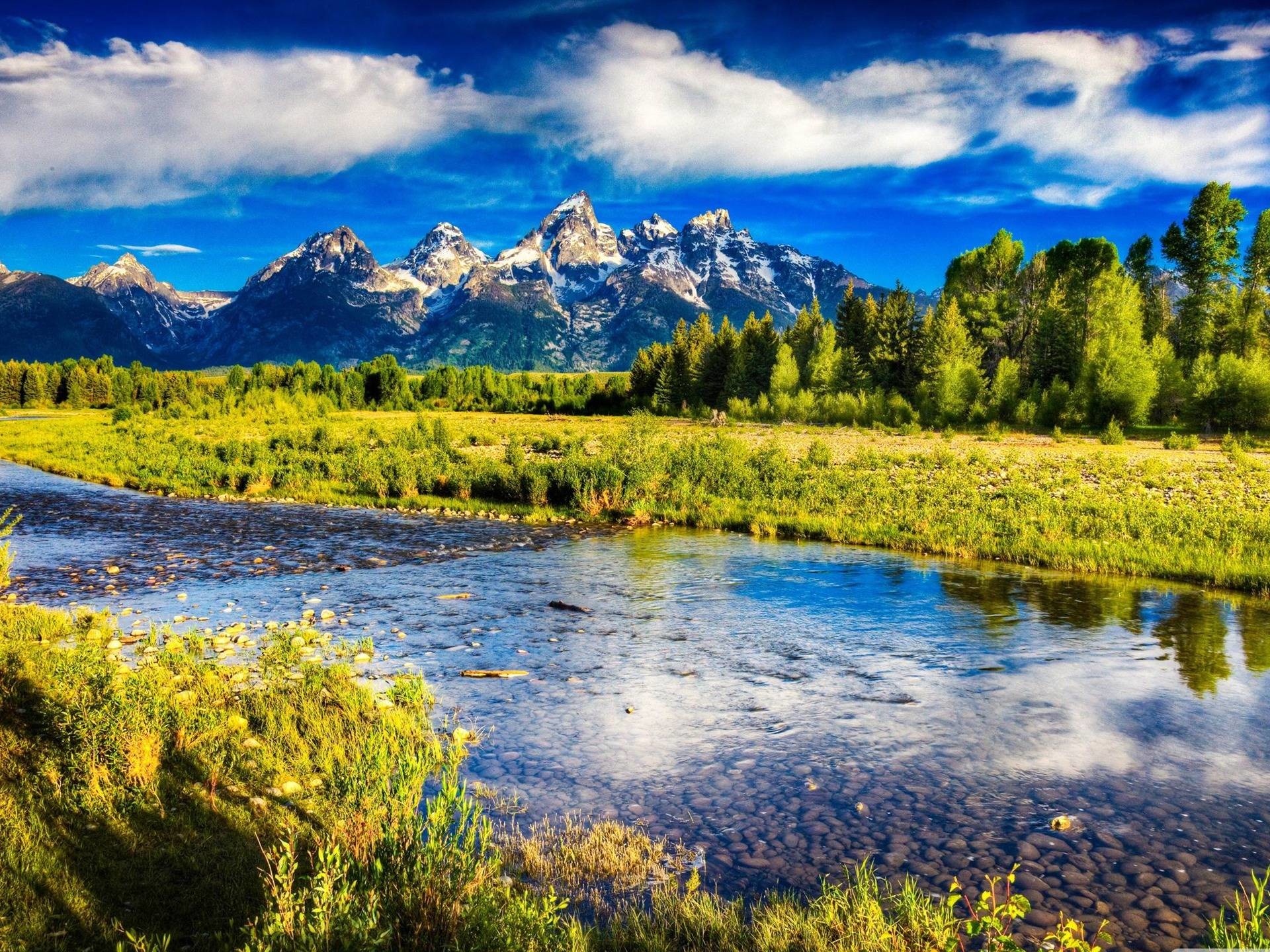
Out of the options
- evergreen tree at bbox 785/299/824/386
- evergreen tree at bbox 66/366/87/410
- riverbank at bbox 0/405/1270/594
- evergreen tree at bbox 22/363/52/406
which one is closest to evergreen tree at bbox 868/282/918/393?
evergreen tree at bbox 785/299/824/386

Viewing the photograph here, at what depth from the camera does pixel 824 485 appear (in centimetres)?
3145

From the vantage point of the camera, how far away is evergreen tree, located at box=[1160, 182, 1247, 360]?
2749 inches

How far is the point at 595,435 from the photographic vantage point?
5925 cm

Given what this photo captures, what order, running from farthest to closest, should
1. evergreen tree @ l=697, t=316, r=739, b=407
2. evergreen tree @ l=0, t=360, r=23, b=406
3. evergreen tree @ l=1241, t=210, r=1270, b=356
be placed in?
evergreen tree @ l=0, t=360, r=23, b=406 → evergreen tree @ l=697, t=316, r=739, b=407 → evergreen tree @ l=1241, t=210, r=1270, b=356

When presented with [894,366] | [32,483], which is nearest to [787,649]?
[32,483]

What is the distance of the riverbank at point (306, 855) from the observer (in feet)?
15.4

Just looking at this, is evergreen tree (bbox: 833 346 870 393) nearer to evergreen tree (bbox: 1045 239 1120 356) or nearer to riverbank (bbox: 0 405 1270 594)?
evergreen tree (bbox: 1045 239 1120 356)

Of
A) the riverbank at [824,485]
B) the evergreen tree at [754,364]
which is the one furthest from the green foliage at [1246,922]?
the evergreen tree at [754,364]

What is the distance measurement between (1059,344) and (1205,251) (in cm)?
1676

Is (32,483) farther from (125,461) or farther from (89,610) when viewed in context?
(89,610)

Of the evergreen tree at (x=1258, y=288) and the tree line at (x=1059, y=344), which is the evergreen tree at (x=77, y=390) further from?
the evergreen tree at (x=1258, y=288)

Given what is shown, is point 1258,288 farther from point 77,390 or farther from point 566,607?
point 77,390

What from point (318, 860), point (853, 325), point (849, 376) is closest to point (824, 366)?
point (849, 376)

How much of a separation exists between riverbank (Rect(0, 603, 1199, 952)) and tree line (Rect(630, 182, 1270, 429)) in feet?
199
